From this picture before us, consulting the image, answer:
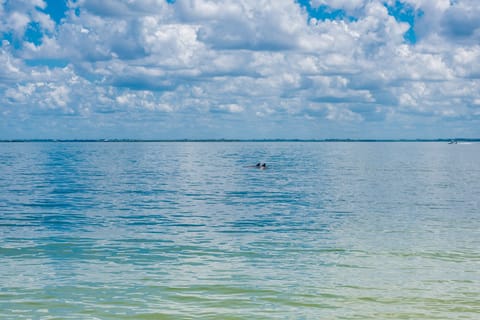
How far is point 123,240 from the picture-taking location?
28.0m

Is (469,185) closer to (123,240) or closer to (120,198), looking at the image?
(120,198)

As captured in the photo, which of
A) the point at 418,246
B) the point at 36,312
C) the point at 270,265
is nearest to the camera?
the point at 36,312

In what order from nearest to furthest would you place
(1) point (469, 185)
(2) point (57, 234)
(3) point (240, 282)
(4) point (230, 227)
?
(3) point (240, 282) < (2) point (57, 234) < (4) point (230, 227) < (1) point (469, 185)

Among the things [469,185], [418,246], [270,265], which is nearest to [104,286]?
[270,265]

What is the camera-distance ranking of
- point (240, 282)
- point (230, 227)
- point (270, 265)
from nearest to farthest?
point (240, 282) < point (270, 265) < point (230, 227)

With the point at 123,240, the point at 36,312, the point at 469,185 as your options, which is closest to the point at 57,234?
the point at 123,240

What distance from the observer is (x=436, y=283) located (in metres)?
19.8

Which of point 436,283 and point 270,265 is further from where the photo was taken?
point 270,265

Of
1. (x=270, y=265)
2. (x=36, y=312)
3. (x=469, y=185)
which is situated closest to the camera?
(x=36, y=312)

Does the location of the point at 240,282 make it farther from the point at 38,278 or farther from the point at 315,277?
the point at 38,278

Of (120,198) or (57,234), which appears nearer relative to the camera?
(57,234)

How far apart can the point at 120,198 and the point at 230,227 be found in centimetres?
1815

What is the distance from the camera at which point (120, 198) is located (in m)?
47.5

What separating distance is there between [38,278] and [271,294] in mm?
8573
